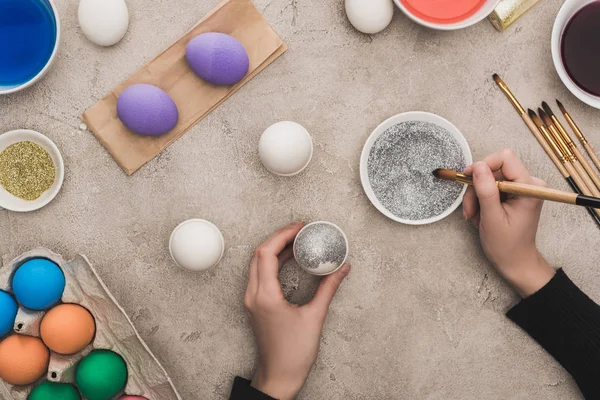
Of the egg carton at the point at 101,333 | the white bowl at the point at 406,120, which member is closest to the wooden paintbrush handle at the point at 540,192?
the white bowl at the point at 406,120

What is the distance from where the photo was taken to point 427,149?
37.0 inches

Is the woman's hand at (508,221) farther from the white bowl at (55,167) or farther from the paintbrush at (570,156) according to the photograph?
the white bowl at (55,167)

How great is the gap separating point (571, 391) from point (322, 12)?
84cm

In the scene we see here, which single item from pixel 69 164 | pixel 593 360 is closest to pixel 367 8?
pixel 69 164

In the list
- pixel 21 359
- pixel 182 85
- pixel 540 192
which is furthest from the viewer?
pixel 182 85

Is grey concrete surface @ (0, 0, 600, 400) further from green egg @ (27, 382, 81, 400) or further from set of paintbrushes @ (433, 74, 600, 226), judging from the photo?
green egg @ (27, 382, 81, 400)

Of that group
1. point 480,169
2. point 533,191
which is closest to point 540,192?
point 533,191

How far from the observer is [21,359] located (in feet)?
2.78

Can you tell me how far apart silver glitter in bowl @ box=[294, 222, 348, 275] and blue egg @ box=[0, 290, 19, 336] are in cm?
47

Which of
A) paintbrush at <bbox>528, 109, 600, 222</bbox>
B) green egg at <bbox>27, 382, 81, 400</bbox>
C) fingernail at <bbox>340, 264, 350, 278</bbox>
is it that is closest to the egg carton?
green egg at <bbox>27, 382, 81, 400</bbox>

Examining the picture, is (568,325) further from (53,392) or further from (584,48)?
(53,392)

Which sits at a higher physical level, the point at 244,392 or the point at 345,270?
the point at 345,270

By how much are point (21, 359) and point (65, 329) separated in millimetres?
86

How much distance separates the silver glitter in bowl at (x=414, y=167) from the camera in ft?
3.08
